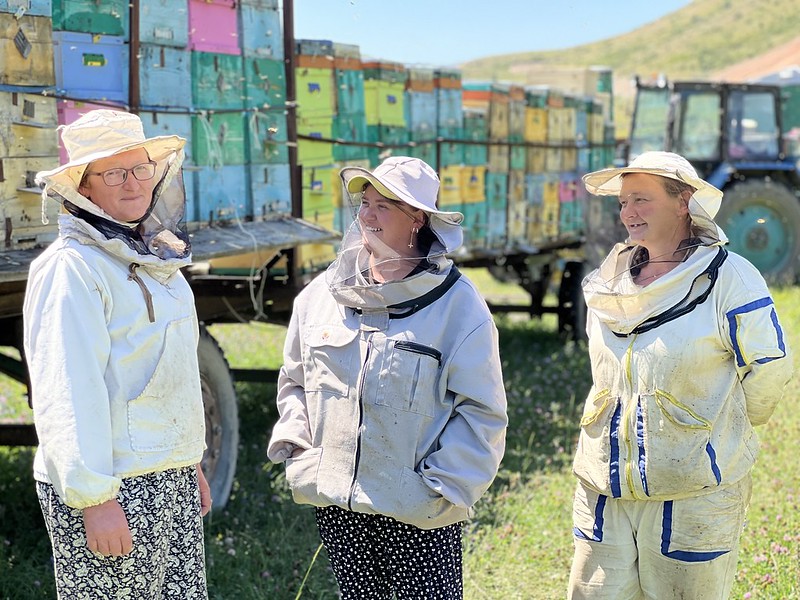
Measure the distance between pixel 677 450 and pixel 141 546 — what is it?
158 centimetres

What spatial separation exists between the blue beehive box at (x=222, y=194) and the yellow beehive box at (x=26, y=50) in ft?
3.47

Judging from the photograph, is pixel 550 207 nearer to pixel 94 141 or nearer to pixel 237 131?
pixel 237 131

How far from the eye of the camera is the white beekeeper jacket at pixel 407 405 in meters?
2.74

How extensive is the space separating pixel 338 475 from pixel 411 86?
445 centimetres

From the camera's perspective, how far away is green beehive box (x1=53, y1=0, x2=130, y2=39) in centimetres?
404

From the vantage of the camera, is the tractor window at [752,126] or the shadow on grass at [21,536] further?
the tractor window at [752,126]

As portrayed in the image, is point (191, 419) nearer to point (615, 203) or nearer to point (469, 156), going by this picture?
point (469, 156)

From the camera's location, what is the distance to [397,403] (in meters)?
2.77

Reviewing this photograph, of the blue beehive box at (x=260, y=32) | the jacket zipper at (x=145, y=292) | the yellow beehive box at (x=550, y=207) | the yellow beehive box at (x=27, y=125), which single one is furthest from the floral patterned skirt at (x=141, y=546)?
the yellow beehive box at (x=550, y=207)

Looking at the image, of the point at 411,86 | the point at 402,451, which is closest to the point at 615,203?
the point at 411,86

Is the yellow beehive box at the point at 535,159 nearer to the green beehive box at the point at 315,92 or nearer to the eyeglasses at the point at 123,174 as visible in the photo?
the green beehive box at the point at 315,92

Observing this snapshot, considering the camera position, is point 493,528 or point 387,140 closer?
A: point 493,528

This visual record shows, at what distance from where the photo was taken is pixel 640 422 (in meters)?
3.05

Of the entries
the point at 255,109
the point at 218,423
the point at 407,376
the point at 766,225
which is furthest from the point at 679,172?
the point at 766,225
